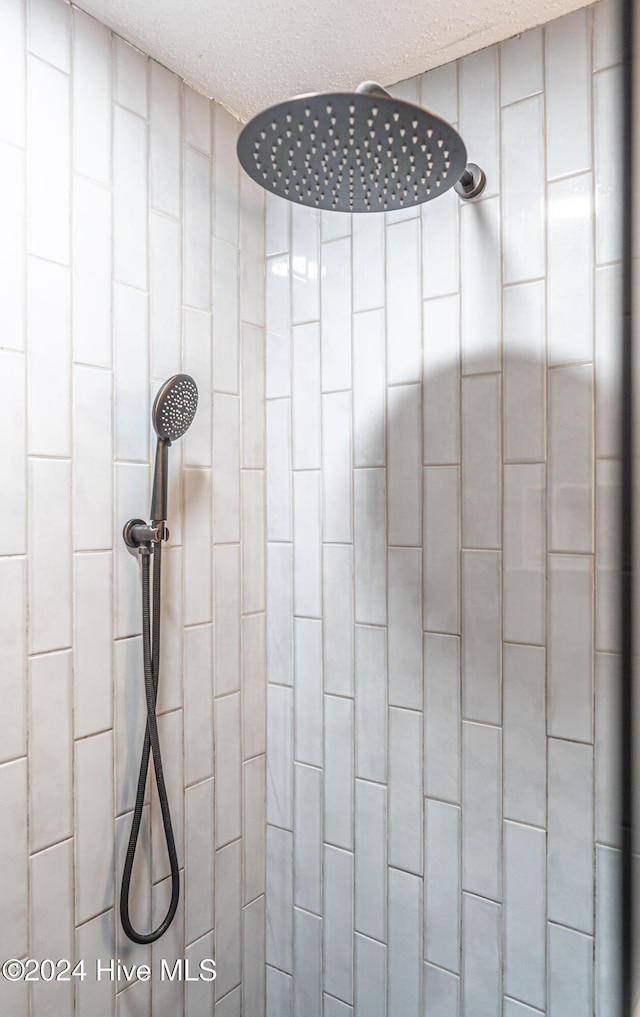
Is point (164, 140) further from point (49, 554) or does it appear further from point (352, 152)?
point (49, 554)

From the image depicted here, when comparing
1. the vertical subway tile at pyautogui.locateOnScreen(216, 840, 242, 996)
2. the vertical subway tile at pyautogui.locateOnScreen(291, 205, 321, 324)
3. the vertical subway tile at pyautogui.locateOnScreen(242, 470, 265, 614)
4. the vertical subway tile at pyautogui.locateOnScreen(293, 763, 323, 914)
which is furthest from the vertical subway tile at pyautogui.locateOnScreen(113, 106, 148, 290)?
the vertical subway tile at pyautogui.locateOnScreen(216, 840, 242, 996)

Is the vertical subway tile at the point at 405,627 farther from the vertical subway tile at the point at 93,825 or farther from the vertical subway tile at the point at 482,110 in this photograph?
the vertical subway tile at the point at 482,110

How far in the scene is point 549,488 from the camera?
1080 mm

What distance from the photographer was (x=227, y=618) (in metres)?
1.35

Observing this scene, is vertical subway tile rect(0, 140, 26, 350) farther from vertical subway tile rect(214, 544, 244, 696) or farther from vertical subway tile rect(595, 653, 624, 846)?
vertical subway tile rect(595, 653, 624, 846)

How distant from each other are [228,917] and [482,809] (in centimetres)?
60

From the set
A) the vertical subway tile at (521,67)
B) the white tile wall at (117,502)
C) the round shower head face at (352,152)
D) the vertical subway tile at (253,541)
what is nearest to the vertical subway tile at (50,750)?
the white tile wall at (117,502)

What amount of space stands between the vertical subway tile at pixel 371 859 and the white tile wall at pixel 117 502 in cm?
25

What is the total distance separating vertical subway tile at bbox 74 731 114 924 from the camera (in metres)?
1.05

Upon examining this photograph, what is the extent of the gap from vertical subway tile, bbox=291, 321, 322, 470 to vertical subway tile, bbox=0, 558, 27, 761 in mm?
608

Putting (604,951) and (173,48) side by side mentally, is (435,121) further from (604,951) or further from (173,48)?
(604,951)

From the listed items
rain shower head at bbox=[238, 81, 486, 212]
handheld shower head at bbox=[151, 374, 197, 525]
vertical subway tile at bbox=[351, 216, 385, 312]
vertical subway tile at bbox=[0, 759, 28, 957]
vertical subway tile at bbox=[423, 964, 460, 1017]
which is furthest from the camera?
vertical subway tile at bbox=[351, 216, 385, 312]

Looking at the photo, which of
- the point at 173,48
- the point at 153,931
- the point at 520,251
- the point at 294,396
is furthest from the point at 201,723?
the point at 173,48

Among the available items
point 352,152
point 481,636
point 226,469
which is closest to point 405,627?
point 481,636
